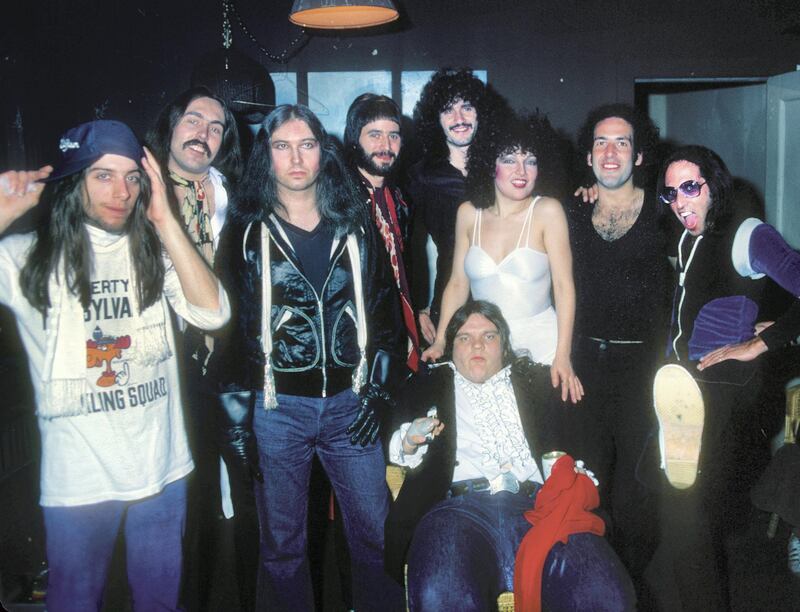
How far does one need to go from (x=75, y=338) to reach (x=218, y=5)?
3811 millimetres

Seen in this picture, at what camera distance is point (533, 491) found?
2.75 metres

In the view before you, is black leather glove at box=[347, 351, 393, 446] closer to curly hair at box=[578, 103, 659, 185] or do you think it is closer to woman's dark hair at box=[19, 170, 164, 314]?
woman's dark hair at box=[19, 170, 164, 314]

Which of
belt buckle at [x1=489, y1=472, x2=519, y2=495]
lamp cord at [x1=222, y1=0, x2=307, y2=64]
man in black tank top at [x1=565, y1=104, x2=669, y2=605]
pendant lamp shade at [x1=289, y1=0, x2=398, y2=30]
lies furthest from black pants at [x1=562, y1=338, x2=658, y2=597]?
lamp cord at [x1=222, y1=0, x2=307, y2=64]

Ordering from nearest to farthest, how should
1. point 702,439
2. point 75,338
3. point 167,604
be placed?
point 75,338 < point 167,604 < point 702,439

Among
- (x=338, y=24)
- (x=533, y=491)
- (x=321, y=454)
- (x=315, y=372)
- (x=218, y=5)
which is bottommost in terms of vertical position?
(x=533, y=491)

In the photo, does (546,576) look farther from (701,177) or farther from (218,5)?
(218,5)

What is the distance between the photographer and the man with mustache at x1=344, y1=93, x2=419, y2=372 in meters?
3.60

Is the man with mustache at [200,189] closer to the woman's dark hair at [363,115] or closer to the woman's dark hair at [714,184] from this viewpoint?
the woman's dark hair at [363,115]

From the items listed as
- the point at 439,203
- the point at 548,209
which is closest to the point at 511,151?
the point at 548,209

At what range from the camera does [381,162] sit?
11.9ft

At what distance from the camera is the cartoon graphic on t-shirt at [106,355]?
2.14 metres

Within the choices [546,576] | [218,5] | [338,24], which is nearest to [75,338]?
[546,576]

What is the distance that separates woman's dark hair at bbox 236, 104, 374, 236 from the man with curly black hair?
3.61 ft

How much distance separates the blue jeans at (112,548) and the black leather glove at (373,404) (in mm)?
630
